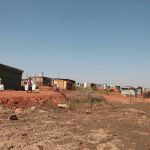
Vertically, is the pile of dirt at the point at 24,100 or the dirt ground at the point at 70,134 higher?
the pile of dirt at the point at 24,100

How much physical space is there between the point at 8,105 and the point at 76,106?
4.95 meters

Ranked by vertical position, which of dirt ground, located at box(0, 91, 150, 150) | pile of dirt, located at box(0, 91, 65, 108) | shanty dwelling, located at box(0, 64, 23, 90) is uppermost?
shanty dwelling, located at box(0, 64, 23, 90)

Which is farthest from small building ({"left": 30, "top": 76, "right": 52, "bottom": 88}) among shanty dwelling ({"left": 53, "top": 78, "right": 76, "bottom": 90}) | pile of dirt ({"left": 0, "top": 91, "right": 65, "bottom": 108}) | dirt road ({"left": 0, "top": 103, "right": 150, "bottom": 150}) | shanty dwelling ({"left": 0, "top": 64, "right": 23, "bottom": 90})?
dirt road ({"left": 0, "top": 103, "right": 150, "bottom": 150})

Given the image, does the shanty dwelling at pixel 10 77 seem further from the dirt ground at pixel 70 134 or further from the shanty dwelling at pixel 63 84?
the shanty dwelling at pixel 63 84

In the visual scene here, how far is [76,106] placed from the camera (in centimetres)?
2252

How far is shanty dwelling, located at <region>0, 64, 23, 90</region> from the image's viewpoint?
3077cm

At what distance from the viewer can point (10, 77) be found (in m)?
32.8

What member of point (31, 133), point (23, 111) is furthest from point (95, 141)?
point (23, 111)

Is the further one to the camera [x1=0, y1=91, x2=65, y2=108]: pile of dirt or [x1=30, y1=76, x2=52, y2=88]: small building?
[x1=30, y1=76, x2=52, y2=88]: small building

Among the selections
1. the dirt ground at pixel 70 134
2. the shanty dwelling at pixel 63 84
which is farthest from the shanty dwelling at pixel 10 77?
the shanty dwelling at pixel 63 84

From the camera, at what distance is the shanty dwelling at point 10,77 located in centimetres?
3077

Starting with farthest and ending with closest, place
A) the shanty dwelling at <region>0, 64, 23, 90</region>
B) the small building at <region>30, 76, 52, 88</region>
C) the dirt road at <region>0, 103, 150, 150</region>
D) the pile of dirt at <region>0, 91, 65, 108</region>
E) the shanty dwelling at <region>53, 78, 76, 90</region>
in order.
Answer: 1. the shanty dwelling at <region>53, 78, 76, 90</region>
2. the small building at <region>30, 76, 52, 88</region>
3. the shanty dwelling at <region>0, 64, 23, 90</region>
4. the pile of dirt at <region>0, 91, 65, 108</region>
5. the dirt road at <region>0, 103, 150, 150</region>

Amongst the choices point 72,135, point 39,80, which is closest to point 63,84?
point 39,80

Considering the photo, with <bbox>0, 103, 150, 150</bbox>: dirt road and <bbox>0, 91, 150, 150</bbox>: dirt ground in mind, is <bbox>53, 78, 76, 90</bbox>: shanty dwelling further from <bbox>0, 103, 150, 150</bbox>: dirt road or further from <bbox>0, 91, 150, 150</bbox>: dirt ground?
<bbox>0, 103, 150, 150</bbox>: dirt road
